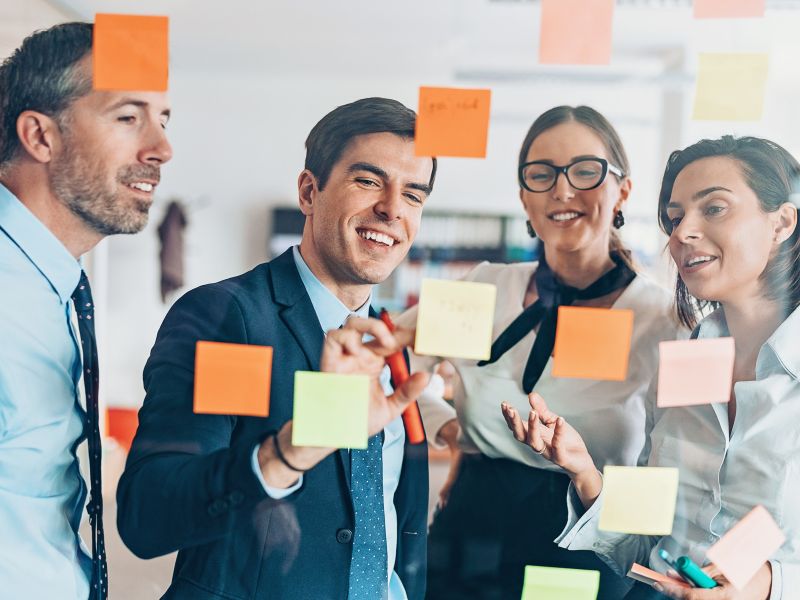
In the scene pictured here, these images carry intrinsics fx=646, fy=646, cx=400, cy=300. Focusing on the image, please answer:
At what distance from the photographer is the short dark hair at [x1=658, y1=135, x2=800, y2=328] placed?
3.43 ft

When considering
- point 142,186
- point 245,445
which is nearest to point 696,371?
point 245,445

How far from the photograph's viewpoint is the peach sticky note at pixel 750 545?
40.9 inches

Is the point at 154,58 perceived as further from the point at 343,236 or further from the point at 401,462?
the point at 401,462

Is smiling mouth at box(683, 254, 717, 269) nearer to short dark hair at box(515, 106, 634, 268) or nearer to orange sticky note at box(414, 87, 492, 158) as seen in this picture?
short dark hair at box(515, 106, 634, 268)

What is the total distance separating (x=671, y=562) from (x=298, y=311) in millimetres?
745

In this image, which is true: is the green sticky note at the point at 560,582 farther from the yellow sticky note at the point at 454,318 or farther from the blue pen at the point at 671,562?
the yellow sticky note at the point at 454,318

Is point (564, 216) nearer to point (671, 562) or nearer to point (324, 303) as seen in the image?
point (324, 303)

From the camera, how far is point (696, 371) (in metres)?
1.06

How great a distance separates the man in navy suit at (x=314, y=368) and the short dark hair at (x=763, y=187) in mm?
404

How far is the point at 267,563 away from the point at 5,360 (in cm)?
48

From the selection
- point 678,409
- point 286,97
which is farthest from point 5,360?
point 678,409

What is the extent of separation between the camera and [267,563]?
0.97 metres

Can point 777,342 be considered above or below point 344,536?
above

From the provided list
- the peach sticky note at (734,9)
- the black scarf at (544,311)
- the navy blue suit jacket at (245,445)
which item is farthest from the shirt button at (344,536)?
the peach sticky note at (734,9)
